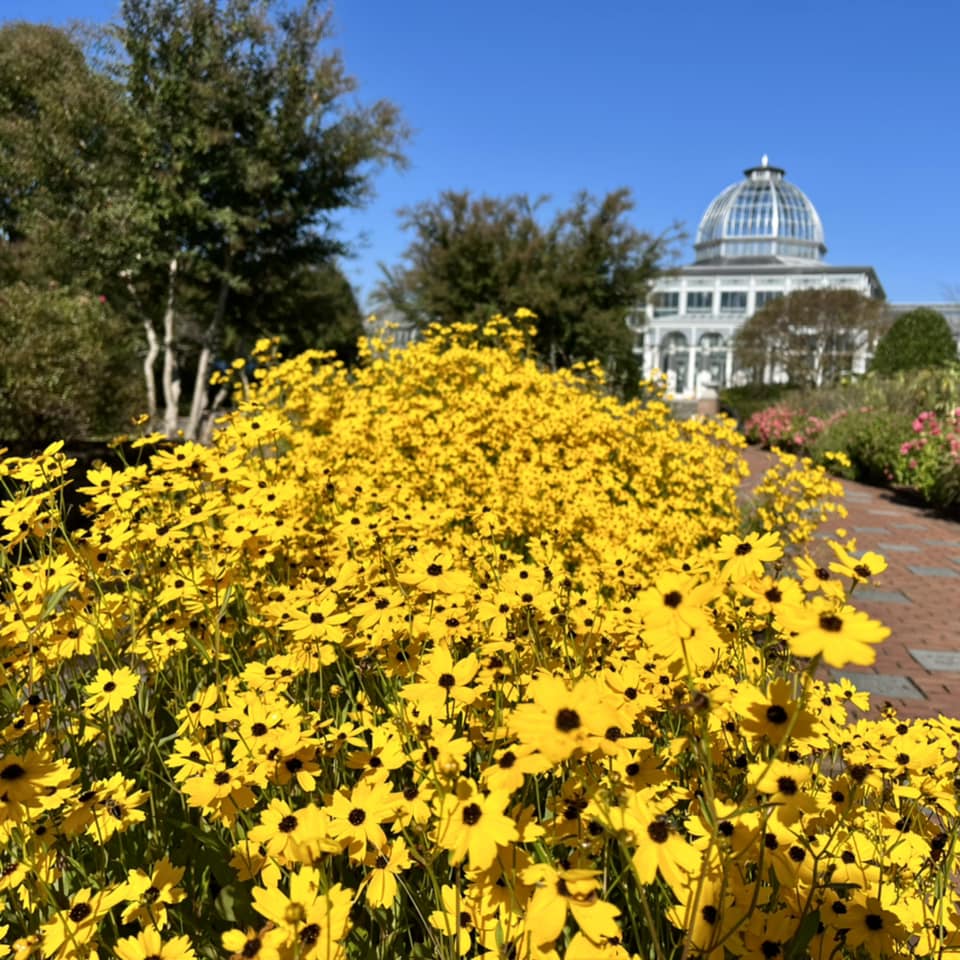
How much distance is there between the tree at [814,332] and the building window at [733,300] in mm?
29793

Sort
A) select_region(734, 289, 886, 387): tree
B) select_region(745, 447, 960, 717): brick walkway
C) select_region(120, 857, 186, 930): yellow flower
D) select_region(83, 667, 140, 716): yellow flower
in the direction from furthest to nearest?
select_region(734, 289, 886, 387): tree < select_region(745, 447, 960, 717): brick walkway < select_region(83, 667, 140, 716): yellow flower < select_region(120, 857, 186, 930): yellow flower

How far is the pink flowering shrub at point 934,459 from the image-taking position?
927cm

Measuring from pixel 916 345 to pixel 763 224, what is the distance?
5452 centimetres

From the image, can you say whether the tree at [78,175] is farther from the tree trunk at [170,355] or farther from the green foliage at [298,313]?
the green foliage at [298,313]

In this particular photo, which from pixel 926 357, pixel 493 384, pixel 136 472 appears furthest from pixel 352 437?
pixel 926 357

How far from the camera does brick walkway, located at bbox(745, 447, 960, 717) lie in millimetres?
4004

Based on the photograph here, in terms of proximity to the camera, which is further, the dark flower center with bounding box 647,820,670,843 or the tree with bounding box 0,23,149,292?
the tree with bounding box 0,23,149,292

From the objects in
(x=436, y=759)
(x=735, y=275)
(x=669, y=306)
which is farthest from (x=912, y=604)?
(x=669, y=306)

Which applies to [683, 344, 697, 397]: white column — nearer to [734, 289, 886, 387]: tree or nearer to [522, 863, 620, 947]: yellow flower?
[734, 289, 886, 387]: tree

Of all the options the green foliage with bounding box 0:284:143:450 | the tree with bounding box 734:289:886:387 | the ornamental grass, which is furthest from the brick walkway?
the tree with bounding box 734:289:886:387

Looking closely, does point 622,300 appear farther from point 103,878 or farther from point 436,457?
point 103,878

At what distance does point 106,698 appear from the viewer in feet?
5.18

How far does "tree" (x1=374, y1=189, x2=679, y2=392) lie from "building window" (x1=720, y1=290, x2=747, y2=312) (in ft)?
152

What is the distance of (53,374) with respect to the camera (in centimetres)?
957
